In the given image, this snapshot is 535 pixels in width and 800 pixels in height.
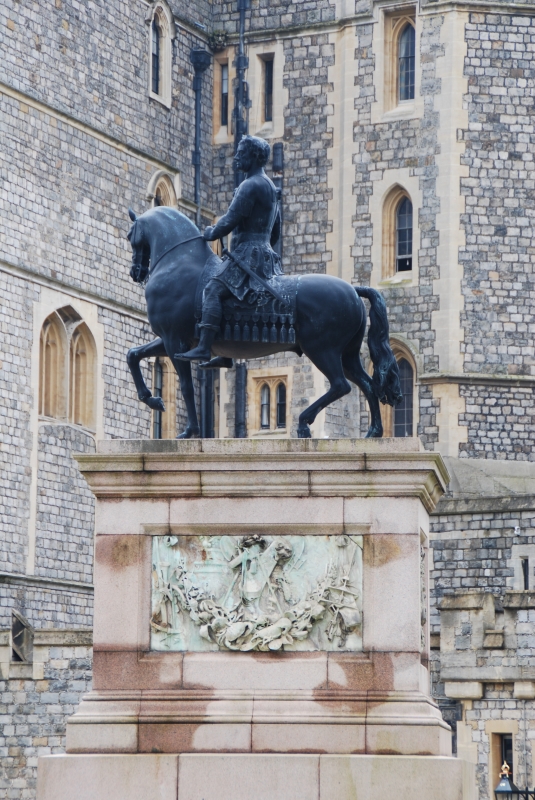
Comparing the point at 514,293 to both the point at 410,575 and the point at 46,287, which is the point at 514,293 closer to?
the point at 46,287

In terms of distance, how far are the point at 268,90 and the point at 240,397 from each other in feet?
19.1

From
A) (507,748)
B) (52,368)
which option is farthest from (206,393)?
(507,748)

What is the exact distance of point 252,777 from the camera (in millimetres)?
14984

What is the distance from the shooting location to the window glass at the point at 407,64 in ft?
123

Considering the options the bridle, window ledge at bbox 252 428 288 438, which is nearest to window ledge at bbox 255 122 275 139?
window ledge at bbox 252 428 288 438

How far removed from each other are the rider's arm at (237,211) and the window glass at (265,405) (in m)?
21.1

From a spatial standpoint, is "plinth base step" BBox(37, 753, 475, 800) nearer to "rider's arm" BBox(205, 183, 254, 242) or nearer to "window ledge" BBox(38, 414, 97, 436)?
"rider's arm" BBox(205, 183, 254, 242)

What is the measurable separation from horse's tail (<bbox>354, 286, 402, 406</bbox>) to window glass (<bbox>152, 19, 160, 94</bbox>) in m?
21.5

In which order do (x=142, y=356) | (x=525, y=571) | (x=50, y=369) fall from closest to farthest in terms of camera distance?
(x=142, y=356) < (x=525, y=571) < (x=50, y=369)

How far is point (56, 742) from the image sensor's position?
27.8 meters

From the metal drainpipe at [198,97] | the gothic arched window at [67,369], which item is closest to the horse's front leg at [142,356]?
the gothic arched window at [67,369]

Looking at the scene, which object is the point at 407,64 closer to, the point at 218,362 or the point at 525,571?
the point at 525,571

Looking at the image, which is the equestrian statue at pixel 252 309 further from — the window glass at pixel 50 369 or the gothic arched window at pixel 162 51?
the gothic arched window at pixel 162 51

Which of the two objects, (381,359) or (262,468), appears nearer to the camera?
(262,468)
